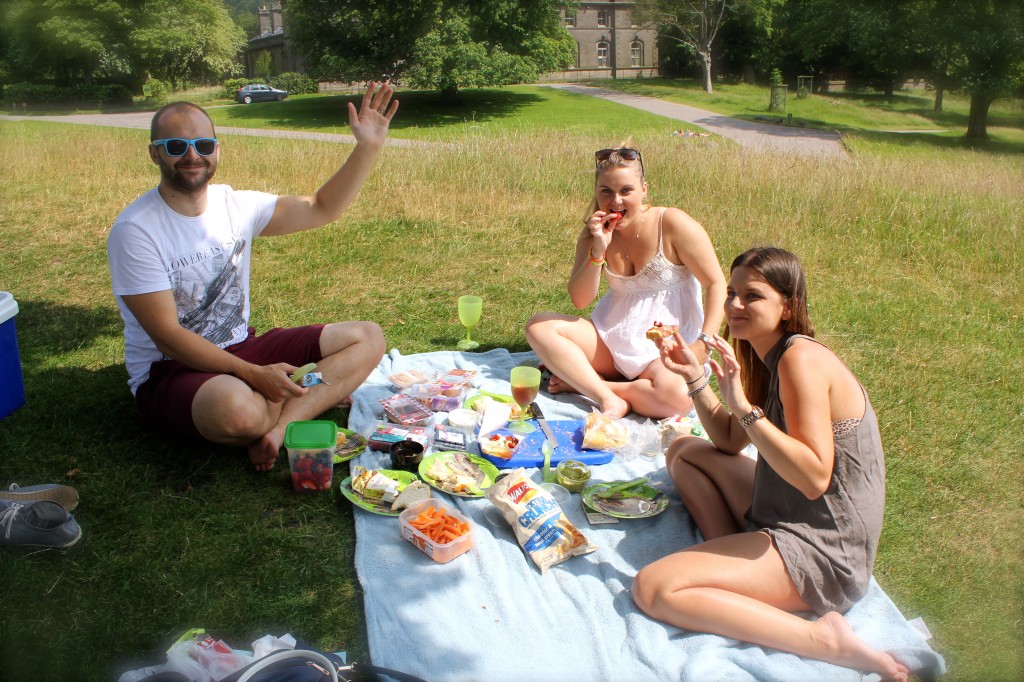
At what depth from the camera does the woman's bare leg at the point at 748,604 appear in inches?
89.0

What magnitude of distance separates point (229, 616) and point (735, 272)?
83.5 inches

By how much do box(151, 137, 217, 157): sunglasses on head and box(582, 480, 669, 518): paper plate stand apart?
2326 mm

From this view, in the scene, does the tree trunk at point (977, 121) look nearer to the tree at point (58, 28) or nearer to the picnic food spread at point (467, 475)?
the tree at point (58, 28)

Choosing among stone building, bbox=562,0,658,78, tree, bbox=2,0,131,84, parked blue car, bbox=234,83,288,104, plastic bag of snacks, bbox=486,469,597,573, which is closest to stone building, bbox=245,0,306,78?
parked blue car, bbox=234,83,288,104

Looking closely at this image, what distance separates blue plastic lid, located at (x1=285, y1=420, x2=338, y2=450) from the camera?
3.14 meters

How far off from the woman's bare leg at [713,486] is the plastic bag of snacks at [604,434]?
0.56 metres

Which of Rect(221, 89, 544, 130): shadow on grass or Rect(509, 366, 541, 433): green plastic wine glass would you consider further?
Rect(221, 89, 544, 130): shadow on grass

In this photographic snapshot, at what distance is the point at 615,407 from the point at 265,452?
1800mm

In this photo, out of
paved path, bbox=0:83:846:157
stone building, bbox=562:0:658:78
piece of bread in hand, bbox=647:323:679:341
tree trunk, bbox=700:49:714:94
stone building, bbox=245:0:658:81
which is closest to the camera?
piece of bread in hand, bbox=647:323:679:341

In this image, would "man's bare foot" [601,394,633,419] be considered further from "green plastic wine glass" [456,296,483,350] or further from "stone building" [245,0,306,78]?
"stone building" [245,0,306,78]

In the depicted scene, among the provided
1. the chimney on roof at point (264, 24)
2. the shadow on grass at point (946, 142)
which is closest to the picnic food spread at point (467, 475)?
the shadow on grass at point (946, 142)

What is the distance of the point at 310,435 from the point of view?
10.4 ft

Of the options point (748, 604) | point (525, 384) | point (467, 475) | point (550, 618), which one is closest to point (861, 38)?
point (525, 384)

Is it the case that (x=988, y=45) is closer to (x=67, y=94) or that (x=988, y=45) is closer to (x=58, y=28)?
(x=58, y=28)
